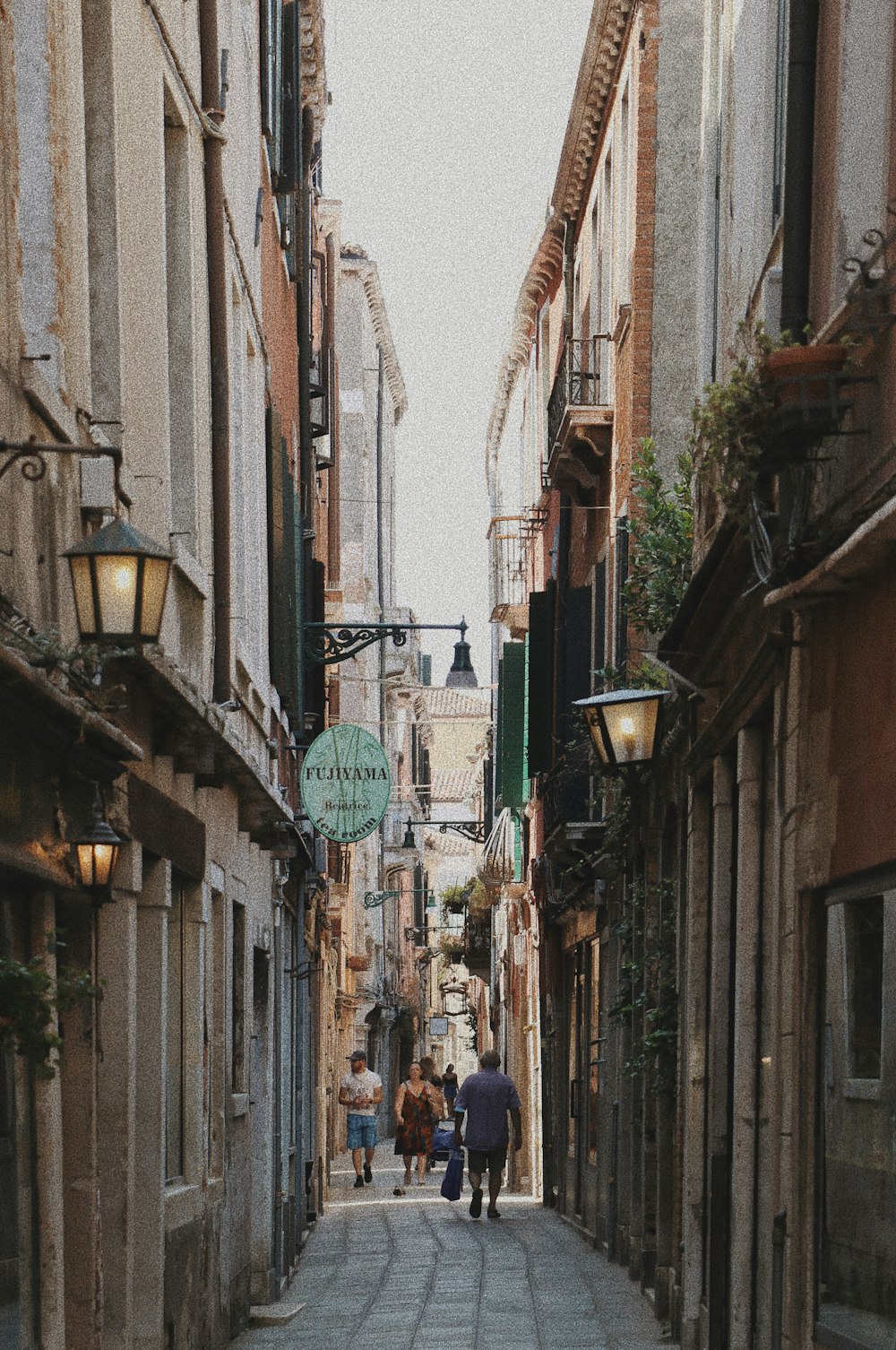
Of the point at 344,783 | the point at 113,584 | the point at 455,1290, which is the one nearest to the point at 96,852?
the point at 113,584

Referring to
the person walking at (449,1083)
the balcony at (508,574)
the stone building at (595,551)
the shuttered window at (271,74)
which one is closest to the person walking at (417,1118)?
the stone building at (595,551)

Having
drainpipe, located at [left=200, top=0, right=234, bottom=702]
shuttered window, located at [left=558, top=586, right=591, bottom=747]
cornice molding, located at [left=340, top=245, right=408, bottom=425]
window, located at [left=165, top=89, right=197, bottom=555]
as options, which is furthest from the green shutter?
cornice molding, located at [left=340, top=245, right=408, bottom=425]

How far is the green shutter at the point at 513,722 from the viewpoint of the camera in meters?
27.9

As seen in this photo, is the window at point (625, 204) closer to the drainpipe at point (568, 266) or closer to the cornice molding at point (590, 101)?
the cornice molding at point (590, 101)

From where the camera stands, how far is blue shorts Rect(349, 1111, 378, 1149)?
2762cm

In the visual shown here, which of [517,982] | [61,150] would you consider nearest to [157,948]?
[61,150]

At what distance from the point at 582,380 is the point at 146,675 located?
1182 centimetres

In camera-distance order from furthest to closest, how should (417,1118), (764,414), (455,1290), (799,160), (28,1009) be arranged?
(417,1118), (455,1290), (799,160), (764,414), (28,1009)

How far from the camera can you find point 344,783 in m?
19.9

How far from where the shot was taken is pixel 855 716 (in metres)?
7.49

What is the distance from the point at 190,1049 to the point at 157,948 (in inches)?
65.0

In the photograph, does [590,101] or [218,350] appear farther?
[590,101]

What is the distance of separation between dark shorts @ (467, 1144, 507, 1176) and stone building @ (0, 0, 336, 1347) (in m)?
3.44

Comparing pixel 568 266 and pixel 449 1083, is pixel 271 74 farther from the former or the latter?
pixel 449 1083
